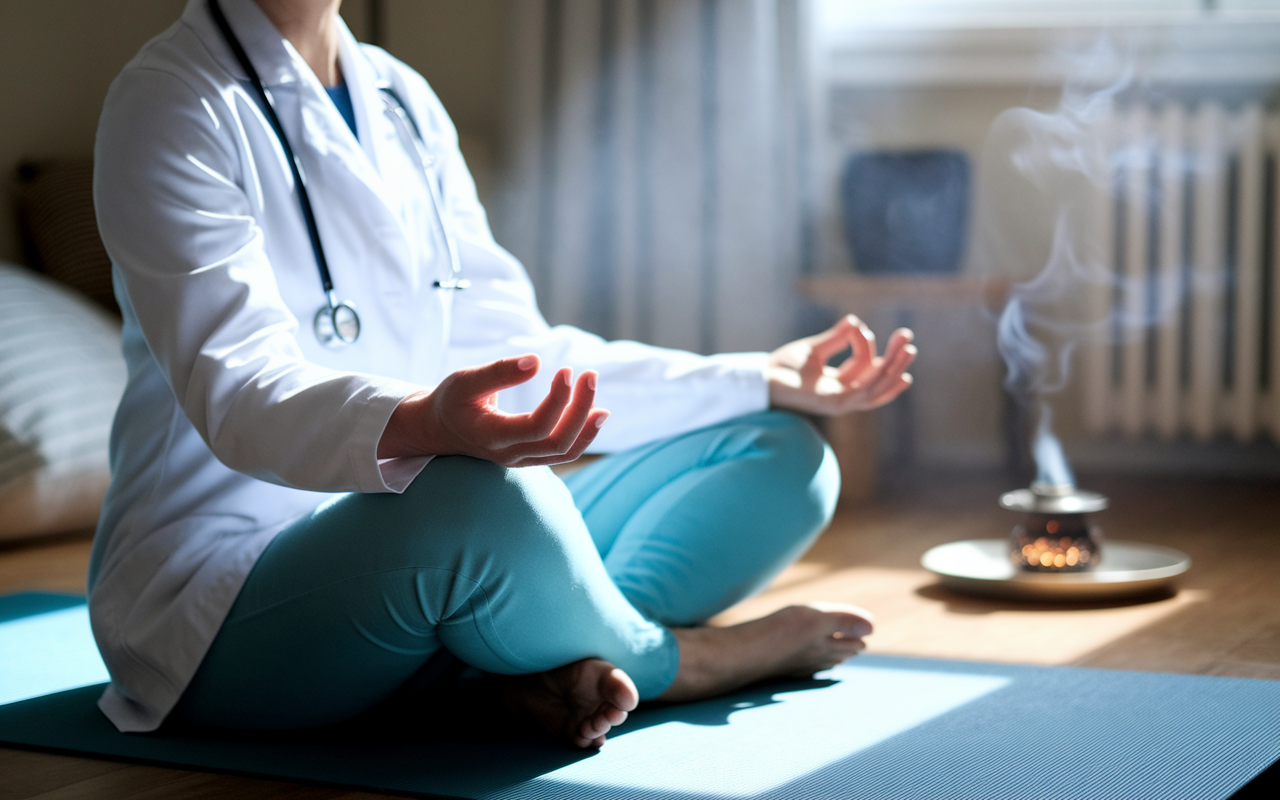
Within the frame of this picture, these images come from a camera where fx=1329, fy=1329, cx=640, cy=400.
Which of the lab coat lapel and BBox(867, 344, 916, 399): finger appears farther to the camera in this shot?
BBox(867, 344, 916, 399): finger

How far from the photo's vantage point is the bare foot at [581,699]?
0.99m

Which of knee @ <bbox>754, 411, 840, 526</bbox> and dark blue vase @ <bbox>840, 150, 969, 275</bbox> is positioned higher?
dark blue vase @ <bbox>840, 150, 969, 275</bbox>

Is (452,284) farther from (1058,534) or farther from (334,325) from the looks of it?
(1058,534)

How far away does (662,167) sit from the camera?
286 centimetres

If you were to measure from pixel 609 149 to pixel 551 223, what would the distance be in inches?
8.4

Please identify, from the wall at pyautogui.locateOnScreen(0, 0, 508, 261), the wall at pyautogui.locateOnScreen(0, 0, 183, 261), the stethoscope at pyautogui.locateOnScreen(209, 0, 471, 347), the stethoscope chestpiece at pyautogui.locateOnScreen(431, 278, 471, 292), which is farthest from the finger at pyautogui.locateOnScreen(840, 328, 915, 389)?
the wall at pyautogui.locateOnScreen(0, 0, 183, 261)

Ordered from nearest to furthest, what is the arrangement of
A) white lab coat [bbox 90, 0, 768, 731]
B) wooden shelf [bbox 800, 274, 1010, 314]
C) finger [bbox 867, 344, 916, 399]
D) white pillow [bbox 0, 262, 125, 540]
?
1. white lab coat [bbox 90, 0, 768, 731]
2. finger [bbox 867, 344, 916, 399]
3. white pillow [bbox 0, 262, 125, 540]
4. wooden shelf [bbox 800, 274, 1010, 314]

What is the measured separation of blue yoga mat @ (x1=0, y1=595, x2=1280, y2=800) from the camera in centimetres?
94

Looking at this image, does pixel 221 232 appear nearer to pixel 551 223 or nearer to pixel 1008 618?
pixel 1008 618

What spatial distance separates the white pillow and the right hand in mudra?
4.59 feet

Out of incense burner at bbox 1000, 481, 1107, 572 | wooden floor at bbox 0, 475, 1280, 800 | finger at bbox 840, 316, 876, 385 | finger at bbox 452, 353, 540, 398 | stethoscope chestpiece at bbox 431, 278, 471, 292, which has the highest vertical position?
stethoscope chestpiece at bbox 431, 278, 471, 292

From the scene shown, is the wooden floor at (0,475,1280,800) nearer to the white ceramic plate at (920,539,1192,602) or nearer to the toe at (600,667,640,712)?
the white ceramic plate at (920,539,1192,602)

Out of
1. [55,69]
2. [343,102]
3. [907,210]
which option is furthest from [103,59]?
[343,102]

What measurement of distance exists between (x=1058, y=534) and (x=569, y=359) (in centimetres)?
71
